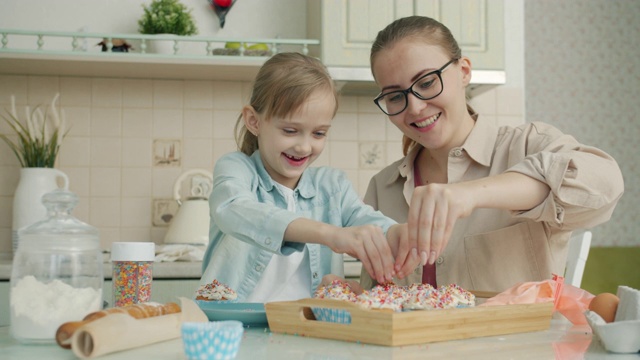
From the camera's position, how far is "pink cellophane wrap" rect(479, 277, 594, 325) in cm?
113

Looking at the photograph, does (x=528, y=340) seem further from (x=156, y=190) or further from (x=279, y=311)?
(x=156, y=190)

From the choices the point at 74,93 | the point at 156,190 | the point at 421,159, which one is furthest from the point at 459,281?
the point at 74,93

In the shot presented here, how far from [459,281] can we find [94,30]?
194 cm

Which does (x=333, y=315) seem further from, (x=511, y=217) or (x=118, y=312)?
(x=511, y=217)

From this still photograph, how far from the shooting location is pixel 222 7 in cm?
299

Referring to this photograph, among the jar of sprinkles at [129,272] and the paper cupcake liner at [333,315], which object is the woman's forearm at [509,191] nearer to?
the paper cupcake liner at [333,315]

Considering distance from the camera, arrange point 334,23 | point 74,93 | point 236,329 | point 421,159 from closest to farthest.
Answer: point 236,329, point 421,159, point 334,23, point 74,93

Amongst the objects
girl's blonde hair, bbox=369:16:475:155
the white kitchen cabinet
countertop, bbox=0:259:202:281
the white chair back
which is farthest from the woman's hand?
the white kitchen cabinet

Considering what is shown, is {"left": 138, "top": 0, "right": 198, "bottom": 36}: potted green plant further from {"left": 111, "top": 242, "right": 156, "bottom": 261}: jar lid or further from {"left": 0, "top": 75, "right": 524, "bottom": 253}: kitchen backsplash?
{"left": 111, "top": 242, "right": 156, "bottom": 261}: jar lid

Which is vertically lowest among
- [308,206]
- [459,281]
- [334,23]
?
[459,281]

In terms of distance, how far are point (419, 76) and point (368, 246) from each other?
0.56 m

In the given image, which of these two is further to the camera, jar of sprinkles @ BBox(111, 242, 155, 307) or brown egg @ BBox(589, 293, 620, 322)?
jar of sprinkles @ BBox(111, 242, 155, 307)

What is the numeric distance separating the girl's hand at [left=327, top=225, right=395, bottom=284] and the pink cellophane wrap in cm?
16

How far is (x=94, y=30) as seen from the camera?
9.80ft
